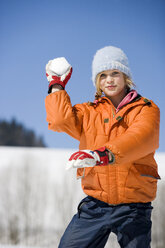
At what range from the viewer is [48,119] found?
1749 millimetres

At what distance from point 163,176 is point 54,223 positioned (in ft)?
8.08

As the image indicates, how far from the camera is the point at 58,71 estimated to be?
184 centimetres

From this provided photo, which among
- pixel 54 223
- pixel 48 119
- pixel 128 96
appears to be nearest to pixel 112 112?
pixel 128 96

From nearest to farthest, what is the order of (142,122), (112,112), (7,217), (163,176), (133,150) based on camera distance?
(133,150)
(142,122)
(112,112)
(163,176)
(7,217)

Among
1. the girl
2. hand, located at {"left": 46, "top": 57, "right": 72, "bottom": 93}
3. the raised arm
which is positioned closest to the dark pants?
the girl

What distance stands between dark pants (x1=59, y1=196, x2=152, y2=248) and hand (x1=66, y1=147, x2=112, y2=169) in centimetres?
41

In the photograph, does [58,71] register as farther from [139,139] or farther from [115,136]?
[139,139]

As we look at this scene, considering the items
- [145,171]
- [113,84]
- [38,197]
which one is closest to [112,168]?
[145,171]

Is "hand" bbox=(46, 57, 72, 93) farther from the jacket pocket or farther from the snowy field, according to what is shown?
the snowy field

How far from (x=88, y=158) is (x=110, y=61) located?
0.83 m

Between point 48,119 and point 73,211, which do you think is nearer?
point 48,119

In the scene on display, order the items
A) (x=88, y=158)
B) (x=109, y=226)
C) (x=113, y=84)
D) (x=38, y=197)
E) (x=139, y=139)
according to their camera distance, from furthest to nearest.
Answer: (x=38, y=197) < (x=113, y=84) < (x=109, y=226) < (x=139, y=139) < (x=88, y=158)

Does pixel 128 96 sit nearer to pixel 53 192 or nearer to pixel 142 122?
pixel 142 122

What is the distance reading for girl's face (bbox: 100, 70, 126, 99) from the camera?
1827 mm
